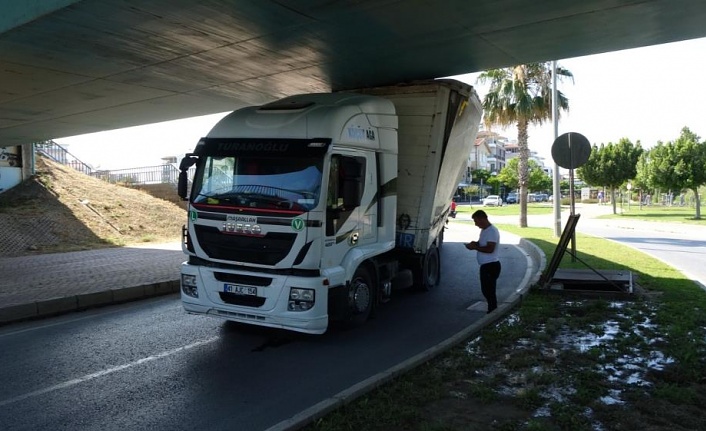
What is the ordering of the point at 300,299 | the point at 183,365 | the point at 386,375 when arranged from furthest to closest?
the point at 300,299, the point at 183,365, the point at 386,375

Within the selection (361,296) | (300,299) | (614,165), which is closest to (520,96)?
(361,296)

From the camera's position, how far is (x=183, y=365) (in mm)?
5996

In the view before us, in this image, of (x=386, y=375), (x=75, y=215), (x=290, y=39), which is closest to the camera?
(x=386, y=375)

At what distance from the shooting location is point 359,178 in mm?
7125

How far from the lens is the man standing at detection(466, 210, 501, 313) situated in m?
7.95

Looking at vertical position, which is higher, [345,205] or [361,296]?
[345,205]

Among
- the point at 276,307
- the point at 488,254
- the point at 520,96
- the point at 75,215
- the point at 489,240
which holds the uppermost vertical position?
the point at 520,96

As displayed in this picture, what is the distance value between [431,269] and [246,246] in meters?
5.10

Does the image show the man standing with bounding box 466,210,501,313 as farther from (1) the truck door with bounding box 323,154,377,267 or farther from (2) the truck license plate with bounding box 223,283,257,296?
(2) the truck license plate with bounding box 223,283,257,296

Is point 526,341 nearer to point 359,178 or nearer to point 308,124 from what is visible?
point 359,178

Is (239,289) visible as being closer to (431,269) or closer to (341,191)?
(341,191)

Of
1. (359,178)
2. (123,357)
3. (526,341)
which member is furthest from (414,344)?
(123,357)

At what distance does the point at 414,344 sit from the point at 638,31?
566cm

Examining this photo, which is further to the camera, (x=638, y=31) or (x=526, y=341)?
(x=638, y=31)
